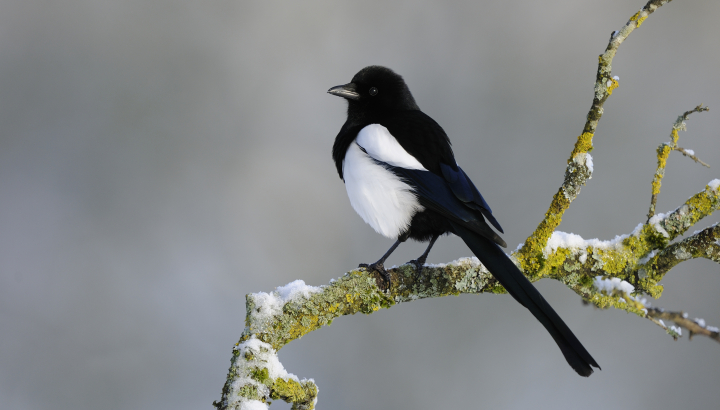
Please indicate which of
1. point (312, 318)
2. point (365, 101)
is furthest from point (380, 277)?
point (365, 101)

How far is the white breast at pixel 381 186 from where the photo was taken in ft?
6.15

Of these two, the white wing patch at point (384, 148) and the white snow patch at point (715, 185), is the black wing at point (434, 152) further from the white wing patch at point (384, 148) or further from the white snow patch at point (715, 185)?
the white snow patch at point (715, 185)

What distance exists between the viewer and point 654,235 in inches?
63.2

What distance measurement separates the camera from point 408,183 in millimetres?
1832

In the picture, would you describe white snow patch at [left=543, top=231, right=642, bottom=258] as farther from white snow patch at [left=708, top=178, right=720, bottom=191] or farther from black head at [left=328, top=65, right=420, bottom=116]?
black head at [left=328, top=65, right=420, bottom=116]

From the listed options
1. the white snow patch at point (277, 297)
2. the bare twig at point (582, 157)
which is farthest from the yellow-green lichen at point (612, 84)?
the white snow patch at point (277, 297)

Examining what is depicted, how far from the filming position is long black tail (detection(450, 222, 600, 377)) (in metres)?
1.31

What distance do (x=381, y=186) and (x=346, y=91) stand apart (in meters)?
0.62

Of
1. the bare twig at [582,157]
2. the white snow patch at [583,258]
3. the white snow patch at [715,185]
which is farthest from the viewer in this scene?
the white snow patch at [583,258]

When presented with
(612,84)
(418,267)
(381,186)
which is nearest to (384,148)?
(381,186)

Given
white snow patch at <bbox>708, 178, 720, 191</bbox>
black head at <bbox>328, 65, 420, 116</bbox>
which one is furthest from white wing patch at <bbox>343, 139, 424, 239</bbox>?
white snow patch at <bbox>708, 178, 720, 191</bbox>

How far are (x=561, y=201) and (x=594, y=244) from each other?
0.21 metres

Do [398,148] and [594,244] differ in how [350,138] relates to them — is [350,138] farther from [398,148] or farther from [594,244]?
[594,244]

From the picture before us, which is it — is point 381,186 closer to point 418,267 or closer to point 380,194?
point 380,194
